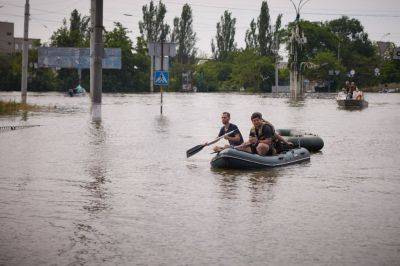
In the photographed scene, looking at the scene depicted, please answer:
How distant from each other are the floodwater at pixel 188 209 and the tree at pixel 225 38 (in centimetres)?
10759

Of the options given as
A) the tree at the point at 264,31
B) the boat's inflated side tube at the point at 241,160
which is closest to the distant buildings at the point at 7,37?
the tree at the point at 264,31

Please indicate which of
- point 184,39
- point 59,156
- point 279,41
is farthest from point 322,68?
point 59,156

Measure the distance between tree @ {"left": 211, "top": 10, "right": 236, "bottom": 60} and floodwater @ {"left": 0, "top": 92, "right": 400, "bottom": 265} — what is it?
107588 mm

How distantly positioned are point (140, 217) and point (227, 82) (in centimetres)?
13261

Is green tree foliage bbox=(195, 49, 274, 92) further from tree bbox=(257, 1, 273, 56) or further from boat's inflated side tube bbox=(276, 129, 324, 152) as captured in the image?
boat's inflated side tube bbox=(276, 129, 324, 152)

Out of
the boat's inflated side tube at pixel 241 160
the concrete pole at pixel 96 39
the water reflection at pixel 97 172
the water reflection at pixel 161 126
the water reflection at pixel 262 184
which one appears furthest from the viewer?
the concrete pole at pixel 96 39

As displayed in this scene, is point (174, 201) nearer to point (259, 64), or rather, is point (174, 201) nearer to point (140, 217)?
point (140, 217)

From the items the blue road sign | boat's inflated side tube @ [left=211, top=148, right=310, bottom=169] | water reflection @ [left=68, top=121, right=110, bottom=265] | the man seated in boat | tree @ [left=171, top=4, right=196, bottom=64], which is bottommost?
water reflection @ [left=68, top=121, right=110, bottom=265]

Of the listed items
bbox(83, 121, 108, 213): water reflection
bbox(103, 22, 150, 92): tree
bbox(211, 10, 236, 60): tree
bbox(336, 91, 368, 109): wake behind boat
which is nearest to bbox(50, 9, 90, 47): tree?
bbox(103, 22, 150, 92): tree

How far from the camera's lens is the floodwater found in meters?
7.31

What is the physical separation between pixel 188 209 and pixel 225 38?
121m

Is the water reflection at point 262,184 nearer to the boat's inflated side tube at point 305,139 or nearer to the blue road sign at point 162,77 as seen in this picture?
the boat's inflated side tube at point 305,139

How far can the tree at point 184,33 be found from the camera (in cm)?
12175

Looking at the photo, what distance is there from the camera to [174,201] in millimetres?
10656
